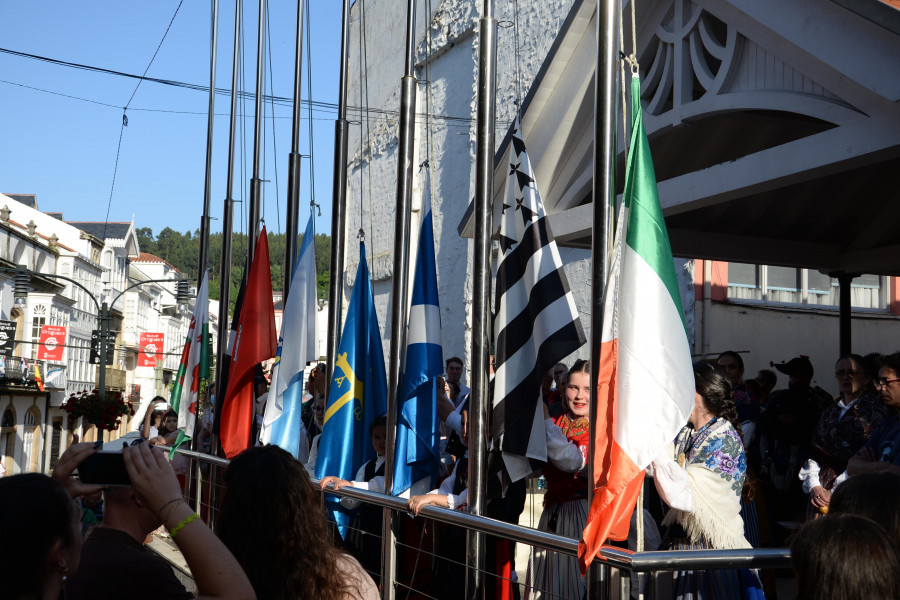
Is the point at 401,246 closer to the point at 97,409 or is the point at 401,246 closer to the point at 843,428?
the point at 843,428

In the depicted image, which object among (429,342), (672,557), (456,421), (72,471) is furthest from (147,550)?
(456,421)

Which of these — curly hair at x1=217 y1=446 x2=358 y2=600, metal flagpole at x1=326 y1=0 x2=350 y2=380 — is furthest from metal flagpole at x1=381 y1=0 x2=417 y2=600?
curly hair at x1=217 y1=446 x2=358 y2=600

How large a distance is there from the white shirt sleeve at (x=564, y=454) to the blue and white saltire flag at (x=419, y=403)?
4.19ft

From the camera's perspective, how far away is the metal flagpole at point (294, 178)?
359 inches

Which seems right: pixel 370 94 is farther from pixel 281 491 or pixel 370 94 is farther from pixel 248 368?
pixel 281 491

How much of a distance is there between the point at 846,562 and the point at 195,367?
1026 cm

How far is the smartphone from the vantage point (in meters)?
2.65

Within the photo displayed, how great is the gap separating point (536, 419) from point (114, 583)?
2773 millimetres

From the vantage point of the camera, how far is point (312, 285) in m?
8.52

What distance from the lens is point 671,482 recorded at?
14.1 ft

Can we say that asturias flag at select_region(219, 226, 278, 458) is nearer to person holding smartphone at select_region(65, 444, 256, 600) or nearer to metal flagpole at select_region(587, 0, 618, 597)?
metal flagpole at select_region(587, 0, 618, 597)

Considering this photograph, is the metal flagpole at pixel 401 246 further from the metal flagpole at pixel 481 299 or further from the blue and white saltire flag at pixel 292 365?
the blue and white saltire flag at pixel 292 365

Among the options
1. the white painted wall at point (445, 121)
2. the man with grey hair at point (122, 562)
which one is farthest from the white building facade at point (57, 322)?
the man with grey hair at point (122, 562)

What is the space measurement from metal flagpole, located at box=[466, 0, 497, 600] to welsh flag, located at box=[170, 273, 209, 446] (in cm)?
606
